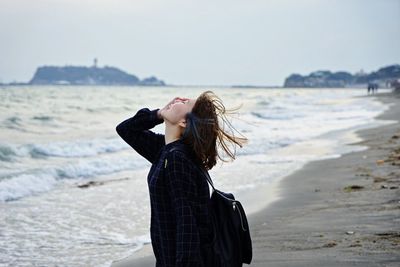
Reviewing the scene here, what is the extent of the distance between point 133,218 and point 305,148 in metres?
11.0

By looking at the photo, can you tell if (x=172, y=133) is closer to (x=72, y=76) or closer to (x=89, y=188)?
(x=89, y=188)

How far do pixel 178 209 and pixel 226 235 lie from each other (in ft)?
0.80

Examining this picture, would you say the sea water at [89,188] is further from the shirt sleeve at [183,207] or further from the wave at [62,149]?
the shirt sleeve at [183,207]

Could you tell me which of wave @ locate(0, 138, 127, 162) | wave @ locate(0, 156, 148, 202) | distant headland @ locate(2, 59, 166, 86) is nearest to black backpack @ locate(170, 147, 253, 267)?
wave @ locate(0, 156, 148, 202)

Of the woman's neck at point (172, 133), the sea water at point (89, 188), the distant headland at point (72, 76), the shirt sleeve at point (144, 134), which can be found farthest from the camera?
the distant headland at point (72, 76)

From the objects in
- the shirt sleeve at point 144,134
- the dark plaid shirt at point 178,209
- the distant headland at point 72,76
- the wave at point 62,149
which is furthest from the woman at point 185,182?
the distant headland at point 72,76

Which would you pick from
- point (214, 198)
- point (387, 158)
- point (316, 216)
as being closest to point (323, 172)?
point (387, 158)

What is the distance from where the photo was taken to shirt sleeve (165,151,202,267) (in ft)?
8.39

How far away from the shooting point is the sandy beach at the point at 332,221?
541cm

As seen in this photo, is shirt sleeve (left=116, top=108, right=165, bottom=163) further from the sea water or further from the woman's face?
the sea water

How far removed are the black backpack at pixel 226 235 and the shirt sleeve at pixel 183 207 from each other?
0.07m

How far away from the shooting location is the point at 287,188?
10.7 m

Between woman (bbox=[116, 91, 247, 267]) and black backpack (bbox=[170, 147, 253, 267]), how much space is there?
0.11ft

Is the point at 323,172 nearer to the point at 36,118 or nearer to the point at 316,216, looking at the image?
the point at 316,216
